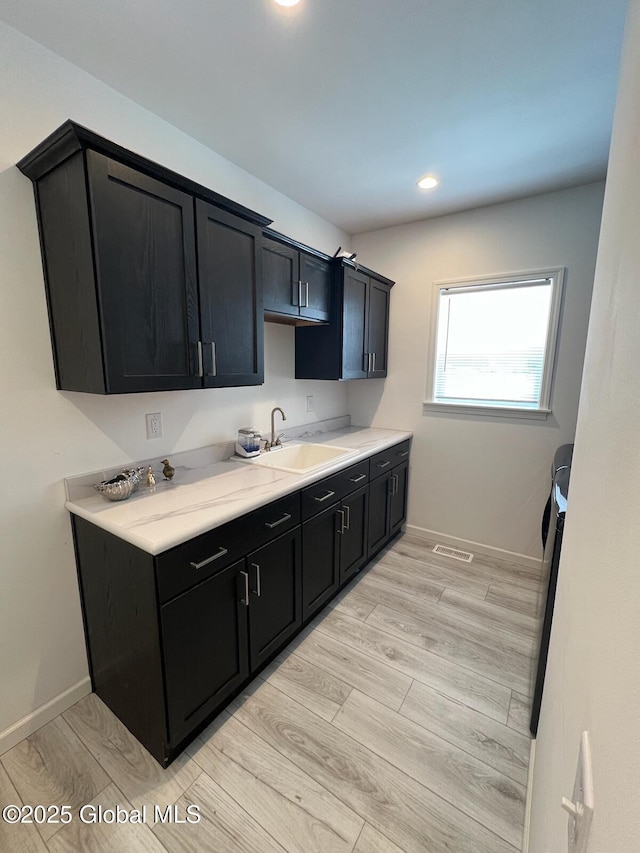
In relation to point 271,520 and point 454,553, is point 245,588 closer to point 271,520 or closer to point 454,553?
point 271,520

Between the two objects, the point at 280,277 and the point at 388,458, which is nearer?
the point at 280,277

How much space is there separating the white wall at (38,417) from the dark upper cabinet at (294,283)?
24.6 inches

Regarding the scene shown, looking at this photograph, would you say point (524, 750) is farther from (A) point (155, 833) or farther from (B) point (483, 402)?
(B) point (483, 402)

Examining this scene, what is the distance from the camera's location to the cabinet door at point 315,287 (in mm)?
2332

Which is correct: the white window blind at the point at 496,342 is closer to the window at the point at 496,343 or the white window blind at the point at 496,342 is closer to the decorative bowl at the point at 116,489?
the window at the point at 496,343

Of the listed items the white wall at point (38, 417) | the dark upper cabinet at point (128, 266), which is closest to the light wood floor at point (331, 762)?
the white wall at point (38, 417)

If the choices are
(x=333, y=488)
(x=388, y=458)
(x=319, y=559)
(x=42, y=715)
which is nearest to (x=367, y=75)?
(x=333, y=488)

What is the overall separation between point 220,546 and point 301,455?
4.36 feet

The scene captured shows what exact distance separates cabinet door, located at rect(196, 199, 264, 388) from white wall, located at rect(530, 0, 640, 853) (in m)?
1.46

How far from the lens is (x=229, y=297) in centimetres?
176

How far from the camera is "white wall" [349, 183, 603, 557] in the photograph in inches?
96.5

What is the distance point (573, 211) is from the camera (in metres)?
2.39

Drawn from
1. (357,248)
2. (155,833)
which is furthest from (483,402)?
(155,833)

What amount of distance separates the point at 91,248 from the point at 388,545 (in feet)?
9.39
